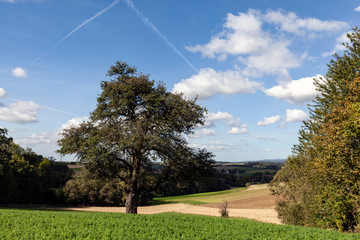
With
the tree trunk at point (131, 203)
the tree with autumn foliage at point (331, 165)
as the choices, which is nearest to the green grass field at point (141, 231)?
the tree with autumn foliage at point (331, 165)

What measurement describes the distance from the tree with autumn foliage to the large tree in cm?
857

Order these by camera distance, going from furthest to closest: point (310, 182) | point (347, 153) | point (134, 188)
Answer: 1. point (134, 188)
2. point (310, 182)
3. point (347, 153)

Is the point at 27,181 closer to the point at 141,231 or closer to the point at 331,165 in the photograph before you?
the point at 141,231

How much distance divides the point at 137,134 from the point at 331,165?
15.1 metres

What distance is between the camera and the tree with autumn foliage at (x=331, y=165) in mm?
17422

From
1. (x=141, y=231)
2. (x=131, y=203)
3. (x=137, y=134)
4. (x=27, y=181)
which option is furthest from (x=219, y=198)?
(x=141, y=231)

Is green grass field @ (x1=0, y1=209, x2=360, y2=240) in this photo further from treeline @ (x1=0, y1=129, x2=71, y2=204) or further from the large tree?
treeline @ (x1=0, y1=129, x2=71, y2=204)

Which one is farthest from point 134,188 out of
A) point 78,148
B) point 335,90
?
point 335,90

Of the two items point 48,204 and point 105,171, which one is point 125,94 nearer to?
point 105,171

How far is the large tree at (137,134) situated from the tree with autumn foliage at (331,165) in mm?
8569

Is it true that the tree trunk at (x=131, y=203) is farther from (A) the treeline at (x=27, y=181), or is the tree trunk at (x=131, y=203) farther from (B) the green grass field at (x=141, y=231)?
(A) the treeline at (x=27, y=181)

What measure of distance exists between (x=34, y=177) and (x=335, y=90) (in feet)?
202

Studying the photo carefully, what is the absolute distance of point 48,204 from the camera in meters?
60.2

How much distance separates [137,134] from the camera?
22.0 meters
